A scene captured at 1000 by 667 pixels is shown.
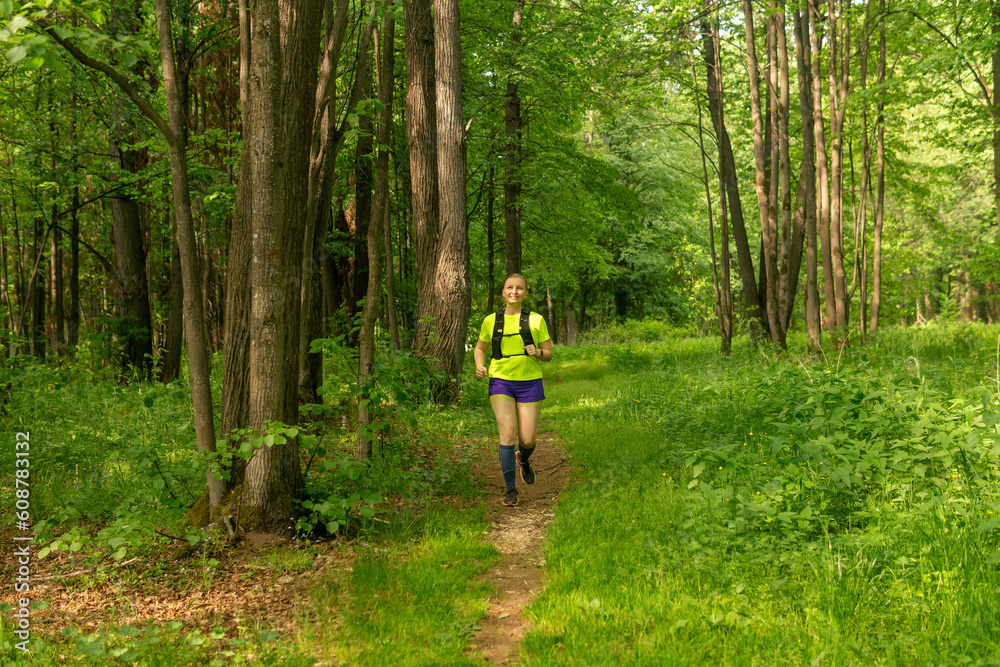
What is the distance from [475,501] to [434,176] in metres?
5.91

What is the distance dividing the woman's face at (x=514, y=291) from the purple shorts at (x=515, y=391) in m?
0.75

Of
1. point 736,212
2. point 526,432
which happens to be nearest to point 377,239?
point 526,432

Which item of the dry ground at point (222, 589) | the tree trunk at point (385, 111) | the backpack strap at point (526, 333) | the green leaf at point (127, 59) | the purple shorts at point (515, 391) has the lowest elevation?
the dry ground at point (222, 589)

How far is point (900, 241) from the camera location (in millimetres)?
26734

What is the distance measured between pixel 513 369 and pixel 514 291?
0.73m

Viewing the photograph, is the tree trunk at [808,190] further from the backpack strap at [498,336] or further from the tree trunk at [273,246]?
the tree trunk at [273,246]

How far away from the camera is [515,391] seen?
580cm

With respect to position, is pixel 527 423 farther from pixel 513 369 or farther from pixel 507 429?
pixel 513 369

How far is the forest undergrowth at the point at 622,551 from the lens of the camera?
3145 millimetres

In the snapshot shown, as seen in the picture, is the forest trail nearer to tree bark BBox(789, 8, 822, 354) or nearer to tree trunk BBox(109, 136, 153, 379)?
tree bark BBox(789, 8, 822, 354)

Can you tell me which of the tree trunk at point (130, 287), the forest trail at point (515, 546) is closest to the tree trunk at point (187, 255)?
the forest trail at point (515, 546)

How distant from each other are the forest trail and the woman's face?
76.6 inches

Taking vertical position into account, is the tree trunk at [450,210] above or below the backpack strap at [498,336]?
above

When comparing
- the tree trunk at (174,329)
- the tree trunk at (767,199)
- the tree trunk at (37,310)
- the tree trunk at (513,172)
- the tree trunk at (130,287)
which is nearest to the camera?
the tree trunk at (174,329)
